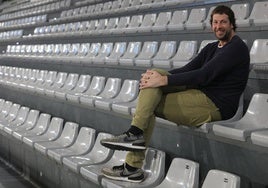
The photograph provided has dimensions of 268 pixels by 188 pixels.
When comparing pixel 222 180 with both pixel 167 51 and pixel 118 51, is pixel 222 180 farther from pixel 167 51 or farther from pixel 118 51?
pixel 118 51

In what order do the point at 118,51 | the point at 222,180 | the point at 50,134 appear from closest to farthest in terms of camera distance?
the point at 222,180, the point at 50,134, the point at 118,51

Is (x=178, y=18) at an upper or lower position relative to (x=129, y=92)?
upper

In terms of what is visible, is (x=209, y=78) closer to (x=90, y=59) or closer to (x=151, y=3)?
(x=90, y=59)

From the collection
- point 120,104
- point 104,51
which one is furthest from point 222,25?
point 104,51

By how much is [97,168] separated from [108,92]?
0.70 metres

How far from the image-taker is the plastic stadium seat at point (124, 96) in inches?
76.5

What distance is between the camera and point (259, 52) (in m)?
1.71

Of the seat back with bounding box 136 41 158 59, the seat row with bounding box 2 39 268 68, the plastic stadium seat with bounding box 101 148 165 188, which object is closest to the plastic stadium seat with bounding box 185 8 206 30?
the seat row with bounding box 2 39 268 68

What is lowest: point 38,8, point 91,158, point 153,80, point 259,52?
point 91,158

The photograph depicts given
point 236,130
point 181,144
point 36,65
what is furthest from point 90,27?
point 236,130

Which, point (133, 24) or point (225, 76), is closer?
point (225, 76)

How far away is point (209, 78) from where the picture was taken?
1329 millimetres

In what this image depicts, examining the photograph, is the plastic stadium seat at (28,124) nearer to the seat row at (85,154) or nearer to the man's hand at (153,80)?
the seat row at (85,154)

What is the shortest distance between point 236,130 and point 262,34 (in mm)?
893
